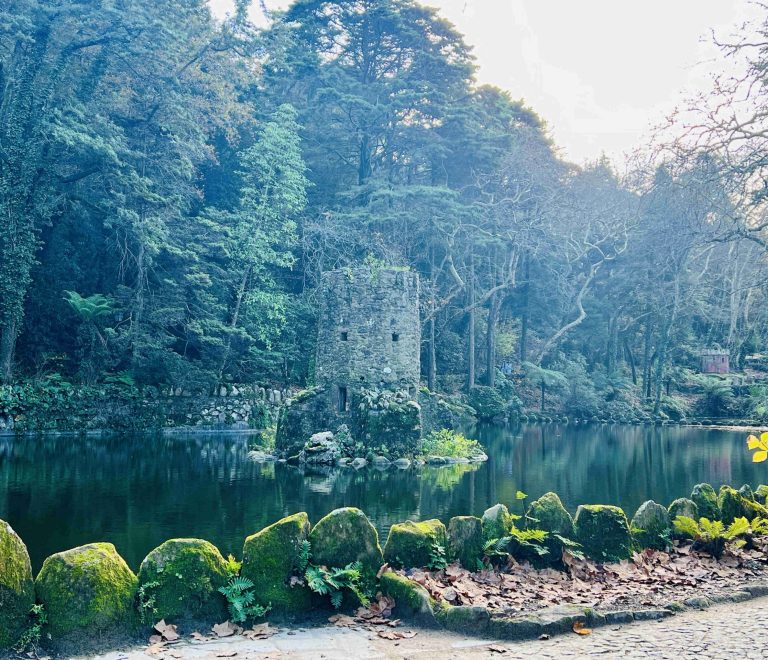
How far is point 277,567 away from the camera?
5492 millimetres

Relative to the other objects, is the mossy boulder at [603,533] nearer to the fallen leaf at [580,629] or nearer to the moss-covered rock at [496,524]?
the moss-covered rock at [496,524]

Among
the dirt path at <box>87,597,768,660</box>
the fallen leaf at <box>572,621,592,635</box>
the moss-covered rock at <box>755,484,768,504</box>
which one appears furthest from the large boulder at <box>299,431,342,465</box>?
the fallen leaf at <box>572,621,592,635</box>

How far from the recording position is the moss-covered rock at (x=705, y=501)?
7.94 m

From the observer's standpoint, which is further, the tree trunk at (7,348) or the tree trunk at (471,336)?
the tree trunk at (471,336)

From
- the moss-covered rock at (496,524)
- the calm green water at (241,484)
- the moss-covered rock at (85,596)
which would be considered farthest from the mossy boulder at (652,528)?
the moss-covered rock at (85,596)

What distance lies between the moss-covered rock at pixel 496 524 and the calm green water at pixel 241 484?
11.4 feet

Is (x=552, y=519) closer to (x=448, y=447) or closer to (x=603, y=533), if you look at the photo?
(x=603, y=533)

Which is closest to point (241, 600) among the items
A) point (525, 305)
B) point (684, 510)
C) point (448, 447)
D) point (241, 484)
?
point (684, 510)

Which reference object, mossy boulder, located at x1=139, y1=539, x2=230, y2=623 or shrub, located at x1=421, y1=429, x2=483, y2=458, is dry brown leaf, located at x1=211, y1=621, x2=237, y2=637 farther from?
shrub, located at x1=421, y1=429, x2=483, y2=458

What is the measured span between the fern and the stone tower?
15633 millimetres

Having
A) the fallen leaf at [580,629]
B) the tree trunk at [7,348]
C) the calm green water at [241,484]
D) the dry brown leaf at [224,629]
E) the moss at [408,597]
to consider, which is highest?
the tree trunk at [7,348]

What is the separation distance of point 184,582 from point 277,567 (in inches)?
27.2

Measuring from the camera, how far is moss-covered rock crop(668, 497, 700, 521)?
773cm

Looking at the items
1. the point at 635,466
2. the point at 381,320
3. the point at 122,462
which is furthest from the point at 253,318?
the point at 635,466
